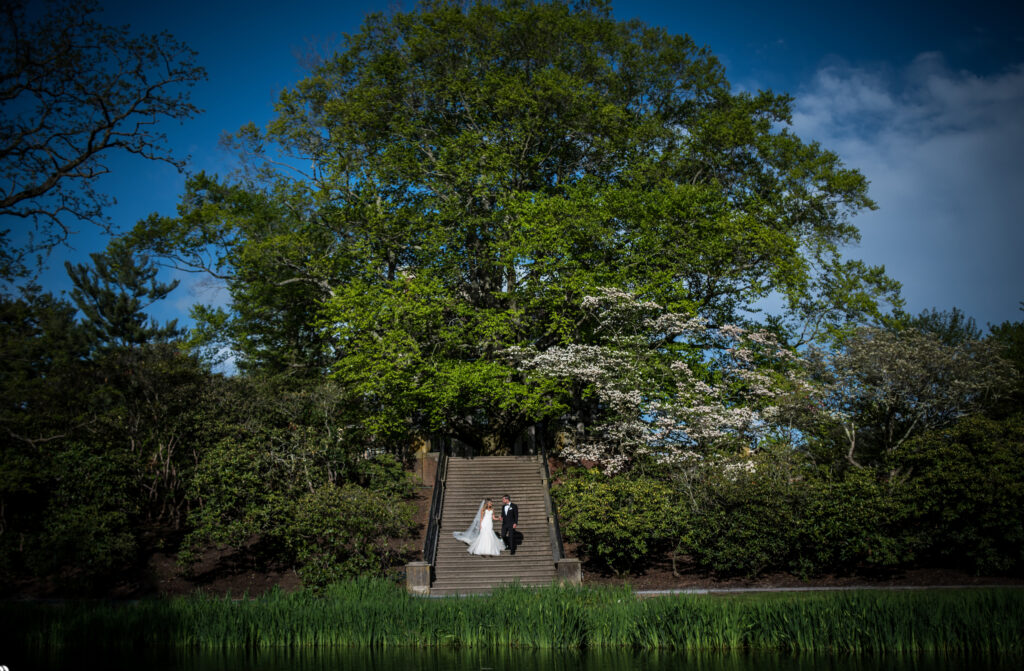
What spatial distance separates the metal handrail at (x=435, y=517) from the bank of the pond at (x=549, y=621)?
692 cm

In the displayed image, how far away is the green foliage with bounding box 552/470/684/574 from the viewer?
66.0 ft

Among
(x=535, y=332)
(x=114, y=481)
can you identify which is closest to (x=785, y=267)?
(x=535, y=332)

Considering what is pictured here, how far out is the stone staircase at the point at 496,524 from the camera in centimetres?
2027

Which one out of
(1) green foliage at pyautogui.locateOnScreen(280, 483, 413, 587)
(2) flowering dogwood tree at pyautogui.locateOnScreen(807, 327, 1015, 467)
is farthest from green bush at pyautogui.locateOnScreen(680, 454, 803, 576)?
(1) green foliage at pyautogui.locateOnScreen(280, 483, 413, 587)

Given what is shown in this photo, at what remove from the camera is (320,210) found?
3098 centimetres

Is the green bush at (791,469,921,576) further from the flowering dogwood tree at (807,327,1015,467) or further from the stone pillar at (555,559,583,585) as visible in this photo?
the stone pillar at (555,559,583,585)

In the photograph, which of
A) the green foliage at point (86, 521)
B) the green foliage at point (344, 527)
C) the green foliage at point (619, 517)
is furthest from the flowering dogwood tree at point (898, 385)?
A: the green foliage at point (86, 521)

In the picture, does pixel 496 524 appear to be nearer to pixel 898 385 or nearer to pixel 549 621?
pixel 549 621

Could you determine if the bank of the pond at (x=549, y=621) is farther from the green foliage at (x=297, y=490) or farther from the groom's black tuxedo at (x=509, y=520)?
the groom's black tuxedo at (x=509, y=520)

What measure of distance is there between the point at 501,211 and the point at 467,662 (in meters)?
19.9

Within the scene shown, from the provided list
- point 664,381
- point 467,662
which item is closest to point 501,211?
point 664,381

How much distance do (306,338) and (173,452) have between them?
1046 cm

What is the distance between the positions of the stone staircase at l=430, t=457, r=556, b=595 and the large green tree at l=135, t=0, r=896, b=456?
225cm

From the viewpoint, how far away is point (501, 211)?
96.1ft
